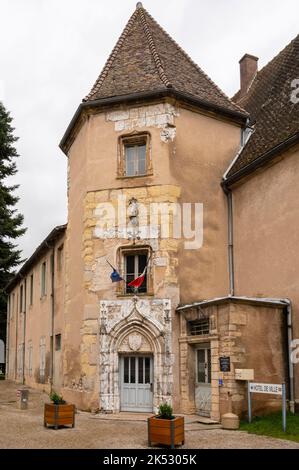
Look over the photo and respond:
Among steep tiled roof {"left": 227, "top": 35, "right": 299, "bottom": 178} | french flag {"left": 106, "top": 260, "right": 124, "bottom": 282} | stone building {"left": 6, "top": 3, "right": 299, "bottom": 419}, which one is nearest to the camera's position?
stone building {"left": 6, "top": 3, "right": 299, "bottom": 419}

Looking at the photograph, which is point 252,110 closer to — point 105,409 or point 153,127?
point 153,127

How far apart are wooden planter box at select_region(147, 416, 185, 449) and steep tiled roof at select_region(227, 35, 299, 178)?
25.3ft

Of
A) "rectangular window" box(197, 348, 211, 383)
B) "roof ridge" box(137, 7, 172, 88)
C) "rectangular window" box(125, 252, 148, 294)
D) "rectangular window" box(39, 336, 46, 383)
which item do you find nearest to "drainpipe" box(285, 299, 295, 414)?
"rectangular window" box(197, 348, 211, 383)

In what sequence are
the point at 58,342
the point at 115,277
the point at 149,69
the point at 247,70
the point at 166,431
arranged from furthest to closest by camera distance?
the point at 247,70
the point at 58,342
the point at 149,69
the point at 115,277
the point at 166,431

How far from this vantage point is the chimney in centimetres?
2338

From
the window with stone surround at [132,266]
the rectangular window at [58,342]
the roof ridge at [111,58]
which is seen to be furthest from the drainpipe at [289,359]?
the rectangular window at [58,342]

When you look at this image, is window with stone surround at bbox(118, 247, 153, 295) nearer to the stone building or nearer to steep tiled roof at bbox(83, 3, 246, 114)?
the stone building

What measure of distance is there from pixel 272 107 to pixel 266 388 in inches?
368

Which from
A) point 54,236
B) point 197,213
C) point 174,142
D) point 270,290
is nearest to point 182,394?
point 270,290

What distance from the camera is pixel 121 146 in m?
16.8

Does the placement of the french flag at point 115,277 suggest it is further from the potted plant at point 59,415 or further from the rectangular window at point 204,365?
the potted plant at point 59,415

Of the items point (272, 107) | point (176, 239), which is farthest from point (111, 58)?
point (176, 239)

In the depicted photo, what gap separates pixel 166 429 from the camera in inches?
392

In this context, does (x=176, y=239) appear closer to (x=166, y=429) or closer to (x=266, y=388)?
(x=266, y=388)
